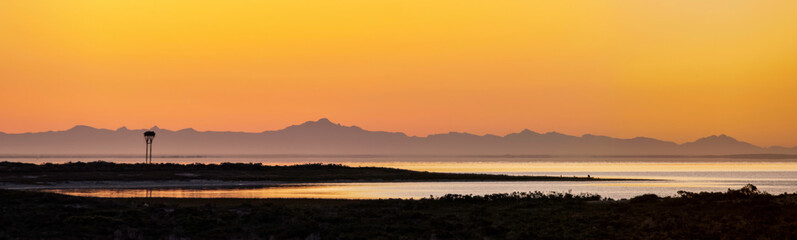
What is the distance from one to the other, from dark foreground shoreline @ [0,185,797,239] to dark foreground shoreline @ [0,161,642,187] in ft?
162

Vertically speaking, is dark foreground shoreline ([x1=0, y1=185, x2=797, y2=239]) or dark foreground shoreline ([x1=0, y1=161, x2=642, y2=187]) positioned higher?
dark foreground shoreline ([x1=0, y1=161, x2=642, y2=187])

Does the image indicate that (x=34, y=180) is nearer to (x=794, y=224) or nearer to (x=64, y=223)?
(x=64, y=223)

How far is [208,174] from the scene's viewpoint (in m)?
105

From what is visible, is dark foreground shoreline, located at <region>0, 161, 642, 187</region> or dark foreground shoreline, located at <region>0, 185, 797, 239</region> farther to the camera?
dark foreground shoreline, located at <region>0, 161, 642, 187</region>

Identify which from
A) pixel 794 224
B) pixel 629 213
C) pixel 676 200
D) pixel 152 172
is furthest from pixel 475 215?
pixel 152 172

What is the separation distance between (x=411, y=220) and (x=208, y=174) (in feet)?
224

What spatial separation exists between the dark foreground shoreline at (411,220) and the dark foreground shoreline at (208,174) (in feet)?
162

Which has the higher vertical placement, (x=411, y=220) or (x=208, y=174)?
(x=208, y=174)

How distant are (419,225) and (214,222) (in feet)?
31.9

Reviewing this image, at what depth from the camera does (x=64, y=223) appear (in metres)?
38.8

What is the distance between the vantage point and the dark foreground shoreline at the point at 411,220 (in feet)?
120

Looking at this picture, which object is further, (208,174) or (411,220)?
(208,174)

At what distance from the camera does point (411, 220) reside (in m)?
41.1

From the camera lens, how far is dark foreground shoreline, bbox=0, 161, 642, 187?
94.6 metres
